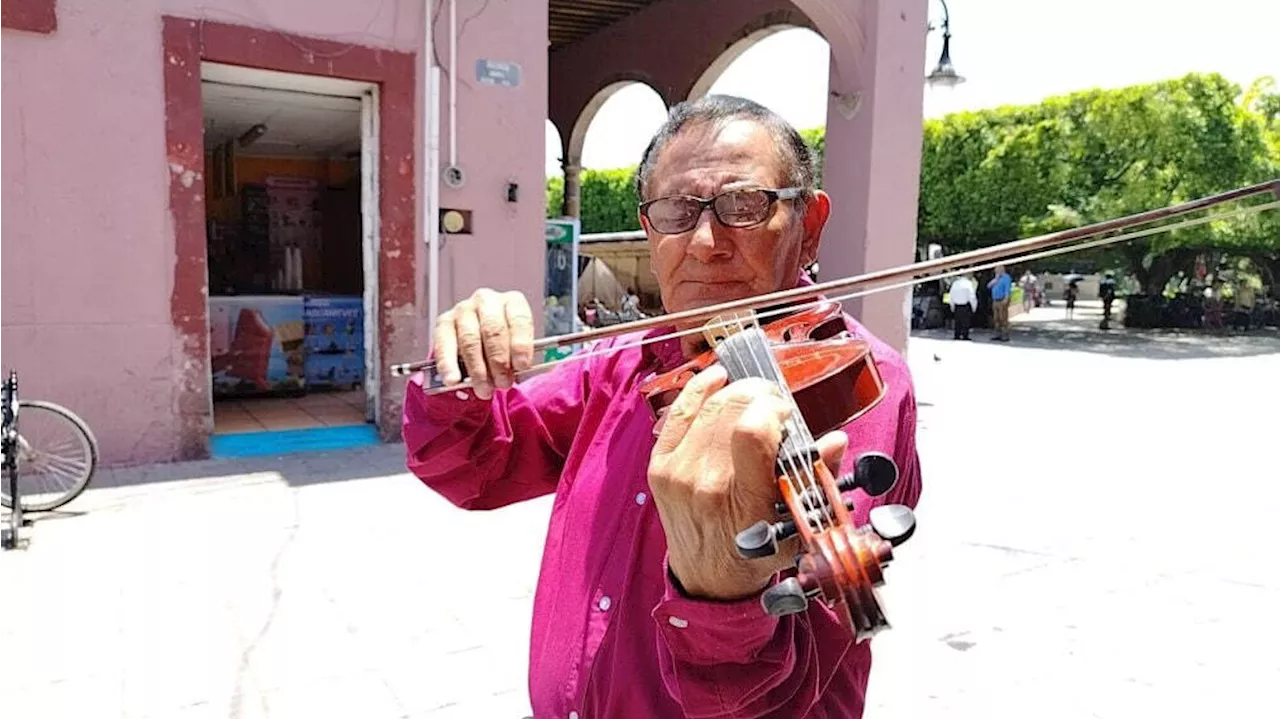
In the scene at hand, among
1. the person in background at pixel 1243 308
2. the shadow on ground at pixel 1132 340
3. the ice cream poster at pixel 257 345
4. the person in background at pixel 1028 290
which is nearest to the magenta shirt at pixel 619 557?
the ice cream poster at pixel 257 345

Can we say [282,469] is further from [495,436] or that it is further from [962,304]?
[962,304]

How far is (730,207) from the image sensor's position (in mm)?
1511

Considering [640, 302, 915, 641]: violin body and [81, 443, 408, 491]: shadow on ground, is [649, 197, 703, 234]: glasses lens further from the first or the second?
[81, 443, 408, 491]: shadow on ground

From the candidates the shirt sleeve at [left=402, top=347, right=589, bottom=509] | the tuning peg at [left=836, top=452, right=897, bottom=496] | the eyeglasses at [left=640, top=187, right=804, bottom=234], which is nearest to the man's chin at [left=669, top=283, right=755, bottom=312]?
the eyeglasses at [left=640, top=187, right=804, bottom=234]

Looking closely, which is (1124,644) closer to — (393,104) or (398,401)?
(398,401)

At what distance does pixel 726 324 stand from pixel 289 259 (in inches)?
424

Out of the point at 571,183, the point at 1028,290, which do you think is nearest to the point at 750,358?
the point at 571,183

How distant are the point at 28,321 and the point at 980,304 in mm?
22646

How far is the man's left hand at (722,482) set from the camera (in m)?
0.99

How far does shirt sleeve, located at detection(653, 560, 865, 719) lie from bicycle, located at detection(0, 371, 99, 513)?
205 inches

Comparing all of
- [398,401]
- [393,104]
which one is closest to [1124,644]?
[398,401]

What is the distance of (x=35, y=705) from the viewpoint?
3203 mm

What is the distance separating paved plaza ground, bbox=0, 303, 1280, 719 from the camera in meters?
3.43

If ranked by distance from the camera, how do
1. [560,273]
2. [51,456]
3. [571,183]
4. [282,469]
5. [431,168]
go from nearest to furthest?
[51,456], [282,469], [431,168], [560,273], [571,183]
